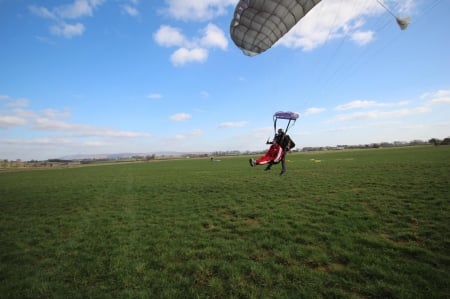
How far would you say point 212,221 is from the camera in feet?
34.7

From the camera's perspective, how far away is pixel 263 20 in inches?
399

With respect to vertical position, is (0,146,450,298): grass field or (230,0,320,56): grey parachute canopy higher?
(230,0,320,56): grey parachute canopy

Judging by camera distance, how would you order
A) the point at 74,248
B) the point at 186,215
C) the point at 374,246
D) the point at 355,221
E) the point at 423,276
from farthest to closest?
the point at 186,215, the point at 355,221, the point at 74,248, the point at 374,246, the point at 423,276

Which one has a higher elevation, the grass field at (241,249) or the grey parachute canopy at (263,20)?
the grey parachute canopy at (263,20)

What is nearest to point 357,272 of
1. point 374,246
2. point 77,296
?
point 374,246

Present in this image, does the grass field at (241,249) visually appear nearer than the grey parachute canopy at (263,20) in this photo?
Yes

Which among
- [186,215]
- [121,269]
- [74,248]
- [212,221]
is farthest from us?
[186,215]

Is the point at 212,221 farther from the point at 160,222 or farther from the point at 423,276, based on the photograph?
the point at 423,276

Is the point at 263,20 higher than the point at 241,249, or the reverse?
the point at 263,20

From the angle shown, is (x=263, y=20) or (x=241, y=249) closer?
(x=241, y=249)

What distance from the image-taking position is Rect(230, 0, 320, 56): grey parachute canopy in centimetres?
936

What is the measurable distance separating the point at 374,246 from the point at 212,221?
583 centimetres

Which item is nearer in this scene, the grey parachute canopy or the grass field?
the grass field

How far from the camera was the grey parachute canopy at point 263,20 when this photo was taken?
936 cm
